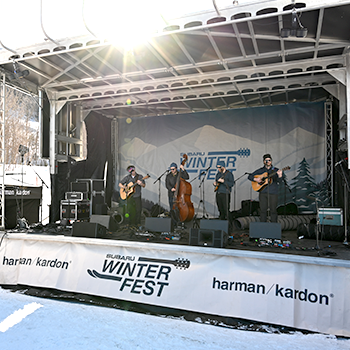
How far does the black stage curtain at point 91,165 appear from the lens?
723 cm

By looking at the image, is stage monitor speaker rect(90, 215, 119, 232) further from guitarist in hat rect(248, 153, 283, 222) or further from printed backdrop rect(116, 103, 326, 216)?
guitarist in hat rect(248, 153, 283, 222)

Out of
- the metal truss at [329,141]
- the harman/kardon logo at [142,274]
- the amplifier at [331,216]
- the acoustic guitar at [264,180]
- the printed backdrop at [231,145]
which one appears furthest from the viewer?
the printed backdrop at [231,145]

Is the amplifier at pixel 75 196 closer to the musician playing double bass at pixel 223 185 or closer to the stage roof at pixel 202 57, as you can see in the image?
the stage roof at pixel 202 57

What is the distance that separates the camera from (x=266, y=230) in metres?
4.42

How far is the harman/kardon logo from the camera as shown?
343 cm

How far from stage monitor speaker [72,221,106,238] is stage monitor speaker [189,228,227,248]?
1385mm

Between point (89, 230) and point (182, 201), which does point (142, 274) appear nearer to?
point (89, 230)

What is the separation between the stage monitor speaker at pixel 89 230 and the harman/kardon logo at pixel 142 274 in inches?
22.2

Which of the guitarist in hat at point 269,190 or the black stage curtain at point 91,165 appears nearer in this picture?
the guitarist in hat at point 269,190

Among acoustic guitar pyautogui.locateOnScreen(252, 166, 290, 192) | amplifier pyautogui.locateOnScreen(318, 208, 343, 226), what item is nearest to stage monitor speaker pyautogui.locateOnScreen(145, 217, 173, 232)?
acoustic guitar pyautogui.locateOnScreen(252, 166, 290, 192)

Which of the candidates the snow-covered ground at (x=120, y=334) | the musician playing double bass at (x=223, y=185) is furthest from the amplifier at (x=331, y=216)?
the snow-covered ground at (x=120, y=334)

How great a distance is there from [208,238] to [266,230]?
1220 millimetres

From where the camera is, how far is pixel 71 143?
25.1ft

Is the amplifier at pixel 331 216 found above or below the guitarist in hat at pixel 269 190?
below
